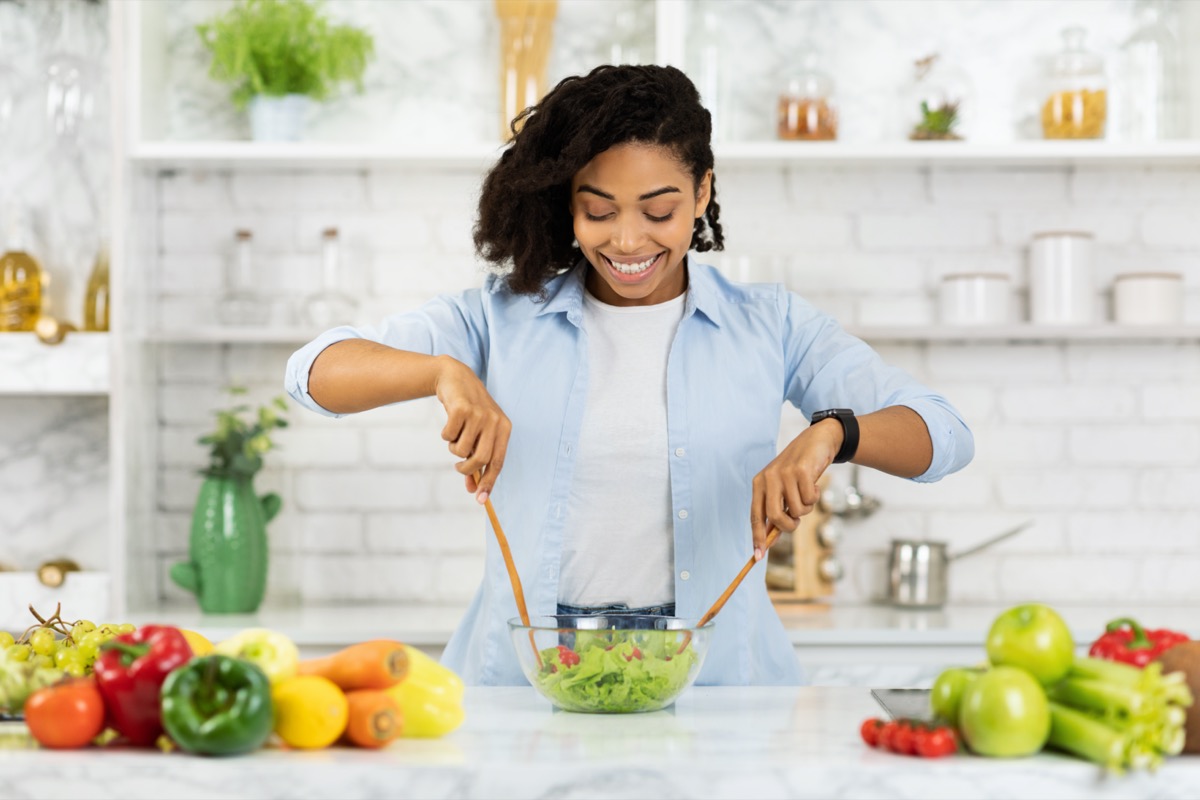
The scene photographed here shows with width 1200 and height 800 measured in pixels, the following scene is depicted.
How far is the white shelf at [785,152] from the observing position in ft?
9.66

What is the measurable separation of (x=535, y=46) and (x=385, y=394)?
1.56m

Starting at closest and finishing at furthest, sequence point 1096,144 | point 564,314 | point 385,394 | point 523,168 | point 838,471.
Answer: point 385,394
point 523,168
point 564,314
point 1096,144
point 838,471

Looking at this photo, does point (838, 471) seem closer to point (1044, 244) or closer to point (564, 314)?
point (1044, 244)

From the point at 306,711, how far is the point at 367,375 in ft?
2.06

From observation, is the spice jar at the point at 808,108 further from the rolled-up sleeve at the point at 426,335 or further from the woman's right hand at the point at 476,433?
the woman's right hand at the point at 476,433

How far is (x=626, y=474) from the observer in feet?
6.46

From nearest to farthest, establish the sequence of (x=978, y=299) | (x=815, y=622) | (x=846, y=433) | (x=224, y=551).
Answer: (x=846, y=433)
(x=815, y=622)
(x=224, y=551)
(x=978, y=299)

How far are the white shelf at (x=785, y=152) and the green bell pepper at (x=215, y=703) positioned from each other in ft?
6.23

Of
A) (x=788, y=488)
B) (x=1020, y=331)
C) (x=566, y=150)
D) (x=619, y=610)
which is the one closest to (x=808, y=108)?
(x=1020, y=331)

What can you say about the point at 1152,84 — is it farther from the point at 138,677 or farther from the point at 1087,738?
the point at 138,677

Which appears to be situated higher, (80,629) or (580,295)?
(580,295)

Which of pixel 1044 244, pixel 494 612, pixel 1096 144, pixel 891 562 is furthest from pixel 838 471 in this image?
pixel 494 612

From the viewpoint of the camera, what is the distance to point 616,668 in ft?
4.65

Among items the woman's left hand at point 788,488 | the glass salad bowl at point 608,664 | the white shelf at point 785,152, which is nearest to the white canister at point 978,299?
the white shelf at point 785,152
